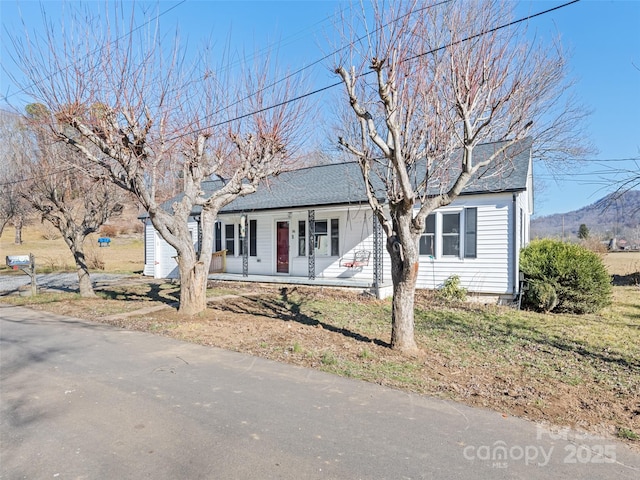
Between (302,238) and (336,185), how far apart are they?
237cm

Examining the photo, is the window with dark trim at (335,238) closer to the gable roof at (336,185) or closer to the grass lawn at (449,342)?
the gable roof at (336,185)

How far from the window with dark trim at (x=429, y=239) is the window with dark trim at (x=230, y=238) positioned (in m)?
8.27

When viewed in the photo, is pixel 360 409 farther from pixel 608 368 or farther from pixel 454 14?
pixel 454 14

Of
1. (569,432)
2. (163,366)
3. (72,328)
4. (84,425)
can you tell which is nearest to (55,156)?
(72,328)

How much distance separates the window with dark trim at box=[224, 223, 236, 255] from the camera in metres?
18.0

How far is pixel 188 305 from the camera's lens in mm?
9484

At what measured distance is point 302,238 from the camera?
52.7ft

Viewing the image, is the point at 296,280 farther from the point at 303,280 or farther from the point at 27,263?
the point at 27,263

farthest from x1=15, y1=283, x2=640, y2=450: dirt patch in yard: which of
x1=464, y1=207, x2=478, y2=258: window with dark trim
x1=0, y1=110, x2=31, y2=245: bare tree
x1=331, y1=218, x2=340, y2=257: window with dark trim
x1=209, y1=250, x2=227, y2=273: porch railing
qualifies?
x1=0, y1=110, x2=31, y2=245: bare tree

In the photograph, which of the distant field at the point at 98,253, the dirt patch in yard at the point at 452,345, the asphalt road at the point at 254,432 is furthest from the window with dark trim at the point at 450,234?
the distant field at the point at 98,253

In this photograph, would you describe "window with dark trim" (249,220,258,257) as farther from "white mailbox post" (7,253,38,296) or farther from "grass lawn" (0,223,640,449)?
"white mailbox post" (7,253,38,296)

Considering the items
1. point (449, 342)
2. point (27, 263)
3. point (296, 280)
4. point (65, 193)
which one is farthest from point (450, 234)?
point (27, 263)

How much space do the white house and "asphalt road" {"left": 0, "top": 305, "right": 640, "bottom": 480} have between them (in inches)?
236

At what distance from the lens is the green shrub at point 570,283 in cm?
1052
